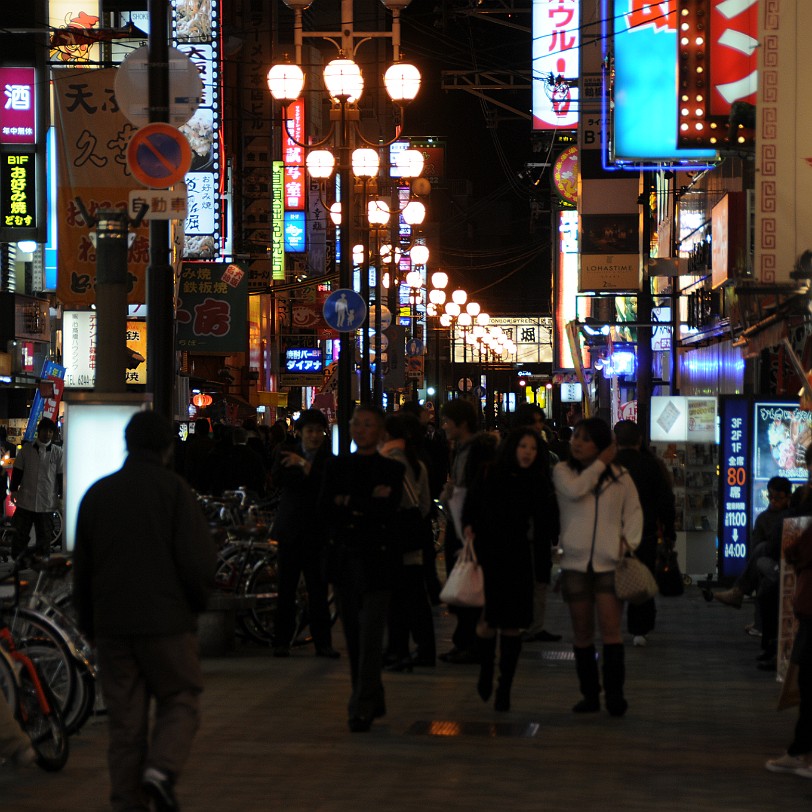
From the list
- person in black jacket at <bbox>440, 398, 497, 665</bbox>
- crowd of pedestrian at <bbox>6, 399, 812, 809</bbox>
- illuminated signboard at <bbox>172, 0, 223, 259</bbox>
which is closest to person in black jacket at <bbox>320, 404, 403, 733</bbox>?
crowd of pedestrian at <bbox>6, 399, 812, 809</bbox>

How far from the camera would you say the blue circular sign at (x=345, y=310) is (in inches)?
840

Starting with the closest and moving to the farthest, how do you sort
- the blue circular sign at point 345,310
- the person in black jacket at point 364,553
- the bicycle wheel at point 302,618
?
the person in black jacket at point 364,553, the bicycle wheel at point 302,618, the blue circular sign at point 345,310

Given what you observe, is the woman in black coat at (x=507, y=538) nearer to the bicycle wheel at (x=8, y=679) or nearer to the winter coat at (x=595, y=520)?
the winter coat at (x=595, y=520)

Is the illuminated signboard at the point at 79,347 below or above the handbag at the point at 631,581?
above

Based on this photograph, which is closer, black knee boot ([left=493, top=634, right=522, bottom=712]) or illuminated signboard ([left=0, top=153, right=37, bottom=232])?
black knee boot ([left=493, top=634, right=522, bottom=712])

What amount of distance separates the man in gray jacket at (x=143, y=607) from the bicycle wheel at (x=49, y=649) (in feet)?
6.66

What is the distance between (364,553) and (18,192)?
48.1ft

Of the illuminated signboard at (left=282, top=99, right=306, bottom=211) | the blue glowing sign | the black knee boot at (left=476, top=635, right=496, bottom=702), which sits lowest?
the black knee boot at (left=476, top=635, right=496, bottom=702)

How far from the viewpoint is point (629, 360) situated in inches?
1549

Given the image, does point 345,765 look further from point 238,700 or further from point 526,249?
point 526,249

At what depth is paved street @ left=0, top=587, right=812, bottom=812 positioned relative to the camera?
7426mm

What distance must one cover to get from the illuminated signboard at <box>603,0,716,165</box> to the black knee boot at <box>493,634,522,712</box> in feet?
43.5

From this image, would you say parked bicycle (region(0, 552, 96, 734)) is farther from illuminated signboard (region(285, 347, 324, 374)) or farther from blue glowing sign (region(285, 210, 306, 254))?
blue glowing sign (region(285, 210, 306, 254))

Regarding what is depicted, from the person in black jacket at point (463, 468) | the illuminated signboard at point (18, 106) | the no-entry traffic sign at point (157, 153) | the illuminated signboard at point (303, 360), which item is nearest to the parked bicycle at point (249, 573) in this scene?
the person in black jacket at point (463, 468)
